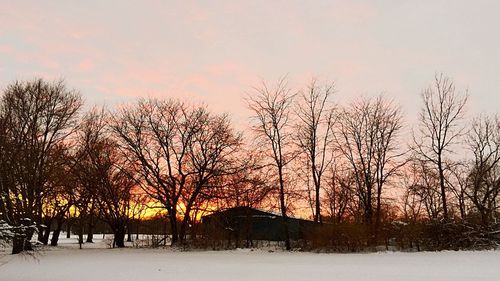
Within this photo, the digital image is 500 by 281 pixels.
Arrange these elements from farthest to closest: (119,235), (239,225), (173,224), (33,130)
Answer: (119,235)
(173,224)
(239,225)
(33,130)

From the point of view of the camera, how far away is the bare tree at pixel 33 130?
94.0 feet

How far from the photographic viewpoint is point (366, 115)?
3781 cm

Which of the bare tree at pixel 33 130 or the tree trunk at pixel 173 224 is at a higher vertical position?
the bare tree at pixel 33 130

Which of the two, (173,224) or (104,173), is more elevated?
(104,173)

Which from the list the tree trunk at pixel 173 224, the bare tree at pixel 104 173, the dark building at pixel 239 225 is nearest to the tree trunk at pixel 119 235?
the bare tree at pixel 104 173

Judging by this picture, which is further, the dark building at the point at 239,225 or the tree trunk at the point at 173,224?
the tree trunk at the point at 173,224

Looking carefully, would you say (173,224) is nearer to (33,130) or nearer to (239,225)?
(239,225)

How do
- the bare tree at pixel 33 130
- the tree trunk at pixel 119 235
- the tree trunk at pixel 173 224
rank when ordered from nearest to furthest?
1. the bare tree at pixel 33 130
2. the tree trunk at pixel 173 224
3. the tree trunk at pixel 119 235

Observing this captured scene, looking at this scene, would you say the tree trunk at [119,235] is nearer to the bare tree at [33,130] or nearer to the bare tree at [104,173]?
the bare tree at [104,173]

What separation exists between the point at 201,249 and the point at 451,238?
17099 millimetres

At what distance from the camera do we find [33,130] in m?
31.0

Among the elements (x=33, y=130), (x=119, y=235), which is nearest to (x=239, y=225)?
(x=119, y=235)

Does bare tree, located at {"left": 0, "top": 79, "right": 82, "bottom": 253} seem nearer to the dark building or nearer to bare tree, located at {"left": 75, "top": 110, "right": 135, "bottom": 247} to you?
bare tree, located at {"left": 75, "top": 110, "right": 135, "bottom": 247}

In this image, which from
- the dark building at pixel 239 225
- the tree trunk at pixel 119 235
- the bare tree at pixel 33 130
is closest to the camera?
the bare tree at pixel 33 130
